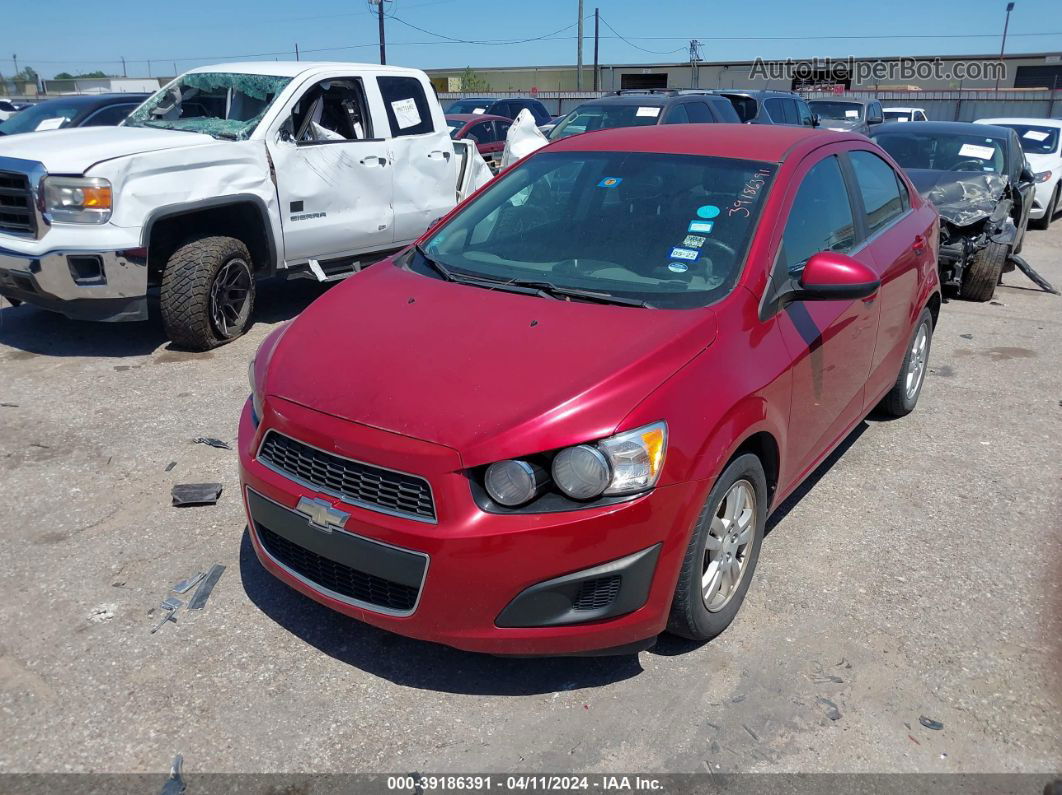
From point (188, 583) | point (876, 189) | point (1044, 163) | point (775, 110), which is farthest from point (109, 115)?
point (1044, 163)

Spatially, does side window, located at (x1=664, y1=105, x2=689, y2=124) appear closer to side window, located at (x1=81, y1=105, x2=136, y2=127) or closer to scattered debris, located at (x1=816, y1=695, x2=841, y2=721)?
side window, located at (x1=81, y1=105, x2=136, y2=127)

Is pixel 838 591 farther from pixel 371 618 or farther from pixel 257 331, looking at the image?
pixel 257 331

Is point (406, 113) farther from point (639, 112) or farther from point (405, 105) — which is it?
point (639, 112)

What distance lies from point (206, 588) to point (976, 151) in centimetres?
950

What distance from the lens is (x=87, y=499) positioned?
4.24m

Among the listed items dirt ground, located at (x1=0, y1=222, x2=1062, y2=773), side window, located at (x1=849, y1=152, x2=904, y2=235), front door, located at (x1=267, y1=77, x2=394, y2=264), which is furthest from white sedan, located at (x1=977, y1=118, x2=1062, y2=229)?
dirt ground, located at (x1=0, y1=222, x2=1062, y2=773)

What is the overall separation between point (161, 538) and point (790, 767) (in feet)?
9.18

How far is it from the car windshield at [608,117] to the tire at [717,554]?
8.82m

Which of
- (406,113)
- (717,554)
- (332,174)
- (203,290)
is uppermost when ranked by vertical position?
(406,113)

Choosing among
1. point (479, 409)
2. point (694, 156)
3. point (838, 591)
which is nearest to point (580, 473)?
point (479, 409)

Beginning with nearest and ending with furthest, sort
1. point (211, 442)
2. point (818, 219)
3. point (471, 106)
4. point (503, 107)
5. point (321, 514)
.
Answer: point (321, 514), point (818, 219), point (211, 442), point (503, 107), point (471, 106)

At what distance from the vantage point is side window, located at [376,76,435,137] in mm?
7793

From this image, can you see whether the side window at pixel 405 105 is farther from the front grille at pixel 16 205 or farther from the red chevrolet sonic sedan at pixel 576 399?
the red chevrolet sonic sedan at pixel 576 399

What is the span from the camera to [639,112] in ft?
37.6
